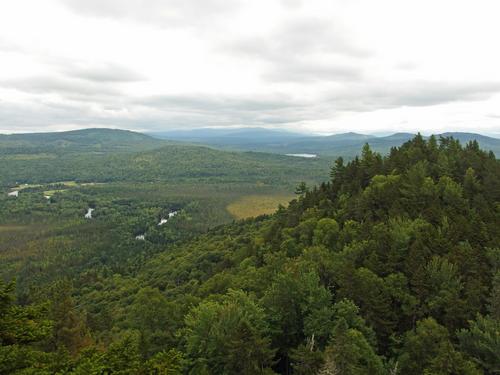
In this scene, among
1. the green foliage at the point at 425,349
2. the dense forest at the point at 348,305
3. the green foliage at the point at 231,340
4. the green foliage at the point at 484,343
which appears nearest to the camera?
the dense forest at the point at 348,305

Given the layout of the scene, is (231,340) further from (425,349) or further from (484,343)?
(484,343)

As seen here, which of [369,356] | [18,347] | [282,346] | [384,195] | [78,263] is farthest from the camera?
[78,263]

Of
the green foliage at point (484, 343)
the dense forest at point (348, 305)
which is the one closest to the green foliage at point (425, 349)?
the dense forest at point (348, 305)

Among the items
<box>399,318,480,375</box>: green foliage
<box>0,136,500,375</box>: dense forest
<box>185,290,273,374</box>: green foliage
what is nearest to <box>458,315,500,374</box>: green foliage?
<box>0,136,500,375</box>: dense forest

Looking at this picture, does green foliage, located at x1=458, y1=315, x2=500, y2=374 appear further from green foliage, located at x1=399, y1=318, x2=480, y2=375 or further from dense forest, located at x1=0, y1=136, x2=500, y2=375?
green foliage, located at x1=399, y1=318, x2=480, y2=375

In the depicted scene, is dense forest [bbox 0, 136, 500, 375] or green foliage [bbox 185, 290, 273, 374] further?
green foliage [bbox 185, 290, 273, 374]

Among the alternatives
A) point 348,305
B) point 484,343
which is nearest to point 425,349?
point 484,343

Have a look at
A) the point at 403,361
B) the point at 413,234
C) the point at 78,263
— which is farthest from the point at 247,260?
the point at 78,263

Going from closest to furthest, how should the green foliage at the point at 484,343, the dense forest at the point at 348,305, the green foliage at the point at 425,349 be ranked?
1. the dense forest at the point at 348,305
2. the green foliage at the point at 425,349
3. the green foliage at the point at 484,343

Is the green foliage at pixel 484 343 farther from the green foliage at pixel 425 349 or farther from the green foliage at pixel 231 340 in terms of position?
the green foliage at pixel 231 340

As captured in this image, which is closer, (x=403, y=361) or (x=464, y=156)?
(x=403, y=361)

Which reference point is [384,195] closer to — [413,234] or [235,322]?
[413,234]
